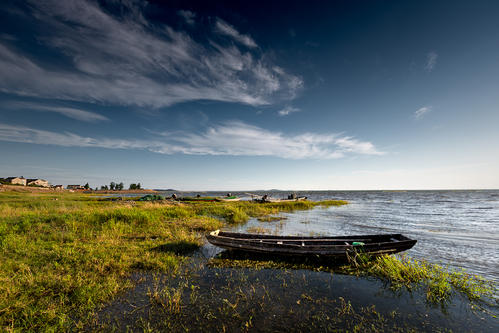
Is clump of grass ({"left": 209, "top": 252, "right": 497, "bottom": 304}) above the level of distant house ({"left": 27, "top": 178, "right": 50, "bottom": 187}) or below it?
below

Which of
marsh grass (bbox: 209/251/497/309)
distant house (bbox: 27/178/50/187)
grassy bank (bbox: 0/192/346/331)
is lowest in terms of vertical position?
marsh grass (bbox: 209/251/497/309)

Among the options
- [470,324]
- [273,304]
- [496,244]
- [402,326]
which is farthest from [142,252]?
[496,244]

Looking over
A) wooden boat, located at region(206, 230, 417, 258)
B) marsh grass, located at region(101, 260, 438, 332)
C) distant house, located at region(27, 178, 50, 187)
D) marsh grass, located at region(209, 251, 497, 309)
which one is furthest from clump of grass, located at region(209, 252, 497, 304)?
distant house, located at region(27, 178, 50, 187)

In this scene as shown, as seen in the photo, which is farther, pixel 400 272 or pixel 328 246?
pixel 328 246

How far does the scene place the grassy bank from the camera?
209 inches

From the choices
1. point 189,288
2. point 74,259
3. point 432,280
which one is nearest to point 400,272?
point 432,280

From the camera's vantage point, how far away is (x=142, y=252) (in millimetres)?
9891

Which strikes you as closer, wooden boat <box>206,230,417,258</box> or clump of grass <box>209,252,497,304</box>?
clump of grass <box>209,252,497,304</box>

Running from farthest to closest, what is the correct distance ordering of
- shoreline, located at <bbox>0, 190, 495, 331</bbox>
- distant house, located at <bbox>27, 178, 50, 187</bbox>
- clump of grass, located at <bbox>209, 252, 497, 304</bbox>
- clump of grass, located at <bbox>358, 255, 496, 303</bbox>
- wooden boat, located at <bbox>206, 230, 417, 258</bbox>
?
distant house, located at <bbox>27, 178, 50, 187</bbox>
wooden boat, located at <bbox>206, 230, 417, 258</bbox>
clump of grass, located at <bbox>209, 252, 497, 304</bbox>
clump of grass, located at <bbox>358, 255, 496, 303</bbox>
shoreline, located at <bbox>0, 190, 495, 331</bbox>

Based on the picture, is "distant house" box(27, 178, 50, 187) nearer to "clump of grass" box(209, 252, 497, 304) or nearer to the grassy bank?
the grassy bank

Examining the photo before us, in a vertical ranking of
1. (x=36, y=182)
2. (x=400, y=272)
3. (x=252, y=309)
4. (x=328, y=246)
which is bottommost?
(x=252, y=309)

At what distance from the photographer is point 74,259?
834 centimetres

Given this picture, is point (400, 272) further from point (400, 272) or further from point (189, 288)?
point (189, 288)

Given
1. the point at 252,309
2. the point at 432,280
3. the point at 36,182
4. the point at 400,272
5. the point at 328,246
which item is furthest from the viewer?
the point at 36,182
